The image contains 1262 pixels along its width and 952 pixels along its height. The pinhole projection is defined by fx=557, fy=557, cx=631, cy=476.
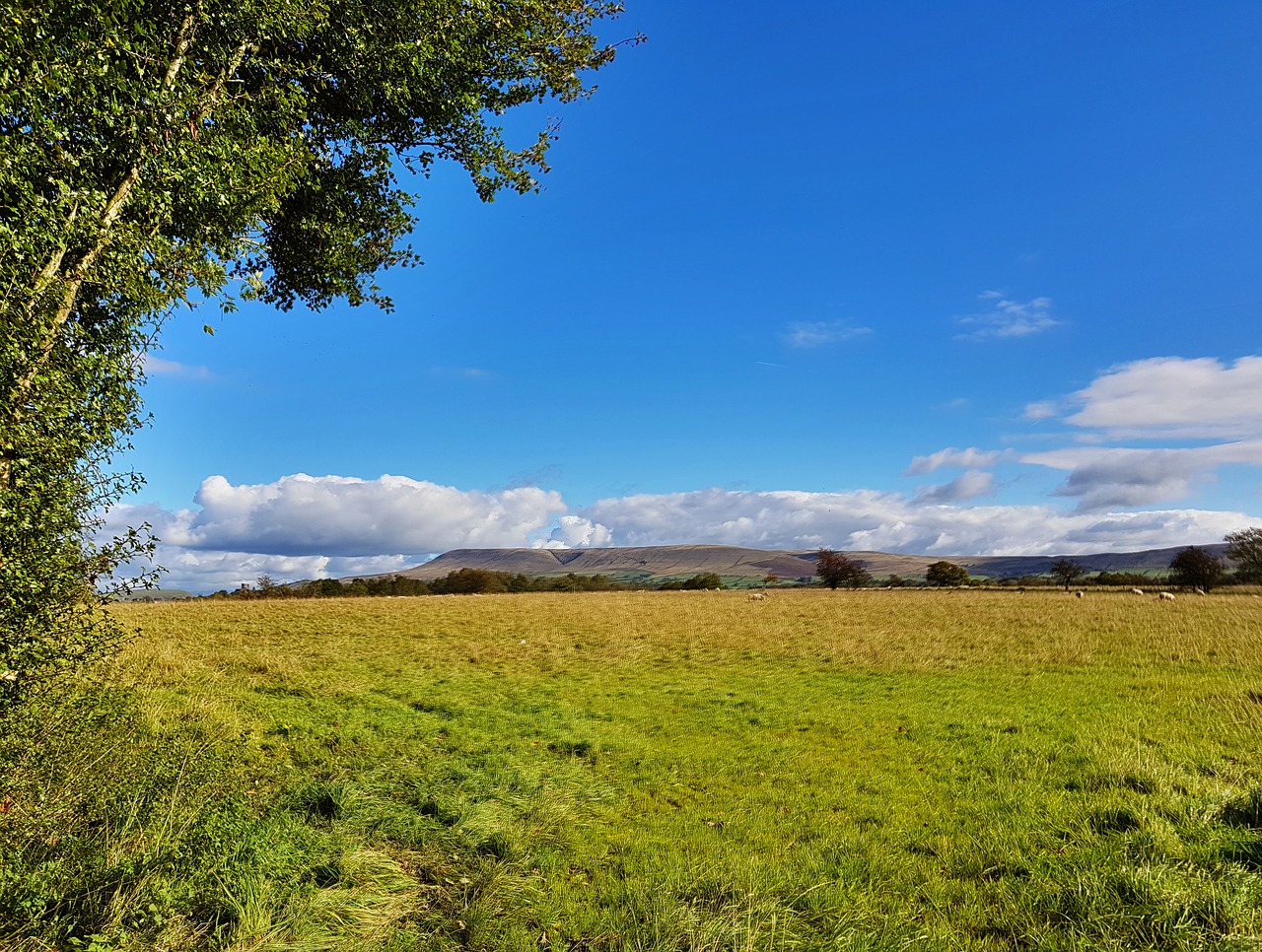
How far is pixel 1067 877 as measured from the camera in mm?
6148

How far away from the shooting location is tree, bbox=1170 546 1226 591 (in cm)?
7344

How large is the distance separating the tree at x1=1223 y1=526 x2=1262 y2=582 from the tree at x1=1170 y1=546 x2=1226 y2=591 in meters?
2.25

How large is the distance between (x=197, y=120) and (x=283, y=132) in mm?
2447

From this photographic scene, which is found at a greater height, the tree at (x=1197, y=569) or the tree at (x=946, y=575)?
the tree at (x=1197, y=569)

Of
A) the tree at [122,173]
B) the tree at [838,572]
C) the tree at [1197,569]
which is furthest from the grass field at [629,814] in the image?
the tree at [838,572]

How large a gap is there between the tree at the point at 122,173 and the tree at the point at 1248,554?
103 meters

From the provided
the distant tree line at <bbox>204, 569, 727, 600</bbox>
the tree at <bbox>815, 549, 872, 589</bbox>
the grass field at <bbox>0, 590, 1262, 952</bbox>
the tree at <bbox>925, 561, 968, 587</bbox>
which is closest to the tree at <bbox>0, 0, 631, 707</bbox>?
the grass field at <bbox>0, 590, 1262, 952</bbox>

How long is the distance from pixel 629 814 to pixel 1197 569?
9973cm

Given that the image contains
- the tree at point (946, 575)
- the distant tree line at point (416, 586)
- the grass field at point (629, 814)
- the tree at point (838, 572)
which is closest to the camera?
the grass field at point (629, 814)

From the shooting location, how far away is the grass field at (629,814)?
17.8ft

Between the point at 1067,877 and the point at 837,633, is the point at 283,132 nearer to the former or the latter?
the point at 1067,877

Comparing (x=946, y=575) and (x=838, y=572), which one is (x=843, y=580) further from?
(x=946, y=575)

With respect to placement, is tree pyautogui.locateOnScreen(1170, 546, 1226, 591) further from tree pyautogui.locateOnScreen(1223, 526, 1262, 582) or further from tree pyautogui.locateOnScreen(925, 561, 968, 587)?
tree pyautogui.locateOnScreen(925, 561, 968, 587)

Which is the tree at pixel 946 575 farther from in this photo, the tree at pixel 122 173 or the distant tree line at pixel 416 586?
the tree at pixel 122 173
